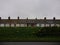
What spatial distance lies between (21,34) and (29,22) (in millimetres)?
609

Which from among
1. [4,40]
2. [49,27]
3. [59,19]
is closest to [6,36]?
[4,40]

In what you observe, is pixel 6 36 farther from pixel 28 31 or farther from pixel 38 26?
pixel 38 26

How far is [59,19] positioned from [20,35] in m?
1.73

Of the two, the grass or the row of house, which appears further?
the row of house

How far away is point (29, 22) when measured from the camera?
711 centimetres

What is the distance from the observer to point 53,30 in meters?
6.61

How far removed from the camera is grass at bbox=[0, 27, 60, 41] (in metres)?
6.81

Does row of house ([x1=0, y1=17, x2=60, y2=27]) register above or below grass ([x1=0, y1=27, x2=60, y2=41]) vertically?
above

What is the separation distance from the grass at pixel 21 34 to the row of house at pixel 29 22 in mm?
170

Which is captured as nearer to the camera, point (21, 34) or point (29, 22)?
point (21, 34)

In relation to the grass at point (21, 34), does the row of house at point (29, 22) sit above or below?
above

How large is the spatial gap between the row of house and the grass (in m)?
0.17

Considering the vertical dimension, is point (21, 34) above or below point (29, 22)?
below

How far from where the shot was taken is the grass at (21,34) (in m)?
6.81
